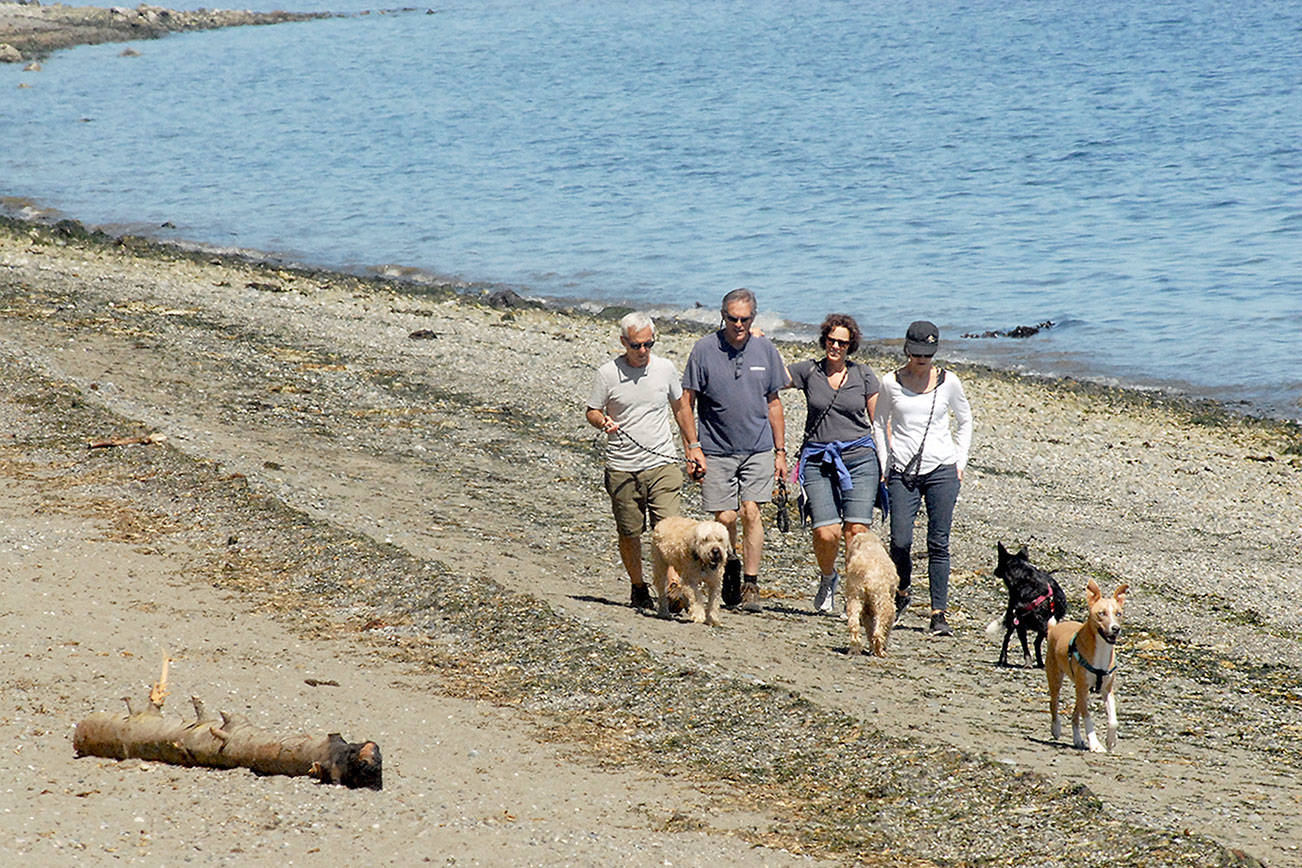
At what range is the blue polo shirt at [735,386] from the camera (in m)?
9.60

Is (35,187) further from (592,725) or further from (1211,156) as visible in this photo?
(592,725)

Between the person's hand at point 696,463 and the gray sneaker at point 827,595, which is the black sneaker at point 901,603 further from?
the person's hand at point 696,463

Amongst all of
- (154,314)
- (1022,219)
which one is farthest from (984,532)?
(1022,219)

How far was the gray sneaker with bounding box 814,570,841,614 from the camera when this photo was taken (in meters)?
10.3

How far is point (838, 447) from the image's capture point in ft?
31.7

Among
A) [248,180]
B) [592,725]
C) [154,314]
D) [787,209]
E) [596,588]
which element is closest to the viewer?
[592,725]

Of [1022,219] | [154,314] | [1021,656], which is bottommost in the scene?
[1021,656]

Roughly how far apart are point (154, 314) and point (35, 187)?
90.7ft

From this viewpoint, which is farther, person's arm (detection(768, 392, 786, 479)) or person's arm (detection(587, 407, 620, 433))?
person's arm (detection(768, 392, 786, 479))

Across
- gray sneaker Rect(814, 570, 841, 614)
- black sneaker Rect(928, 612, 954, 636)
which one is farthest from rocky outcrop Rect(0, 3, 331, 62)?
black sneaker Rect(928, 612, 954, 636)

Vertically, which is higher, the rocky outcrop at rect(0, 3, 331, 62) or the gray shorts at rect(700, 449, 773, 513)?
the rocky outcrop at rect(0, 3, 331, 62)

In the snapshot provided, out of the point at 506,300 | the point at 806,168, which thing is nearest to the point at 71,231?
the point at 506,300

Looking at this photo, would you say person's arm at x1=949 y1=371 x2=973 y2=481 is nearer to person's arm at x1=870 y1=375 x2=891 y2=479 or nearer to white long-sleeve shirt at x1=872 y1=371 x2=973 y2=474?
white long-sleeve shirt at x1=872 y1=371 x2=973 y2=474

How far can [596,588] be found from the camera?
34.4 ft
